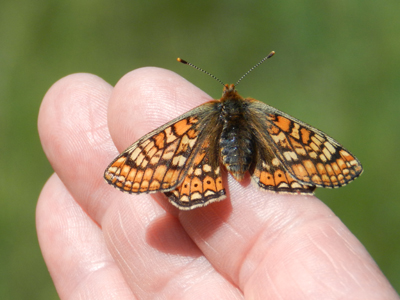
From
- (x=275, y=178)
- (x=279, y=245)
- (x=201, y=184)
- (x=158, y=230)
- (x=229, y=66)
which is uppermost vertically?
(x=229, y=66)

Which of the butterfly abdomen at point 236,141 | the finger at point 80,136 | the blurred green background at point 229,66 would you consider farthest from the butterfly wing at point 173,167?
the blurred green background at point 229,66

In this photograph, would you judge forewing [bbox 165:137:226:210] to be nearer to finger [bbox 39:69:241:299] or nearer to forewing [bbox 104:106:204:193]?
forewing [bbox 104:106:204:193]

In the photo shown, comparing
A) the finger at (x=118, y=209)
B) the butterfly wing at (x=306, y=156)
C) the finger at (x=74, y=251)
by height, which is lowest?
the finger at (x=74, y=251)

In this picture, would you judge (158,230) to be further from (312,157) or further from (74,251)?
(312,157)

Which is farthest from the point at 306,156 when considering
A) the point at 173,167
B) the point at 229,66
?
the point at 229,66

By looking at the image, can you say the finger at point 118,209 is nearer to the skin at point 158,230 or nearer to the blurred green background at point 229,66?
the skin at point 158,230

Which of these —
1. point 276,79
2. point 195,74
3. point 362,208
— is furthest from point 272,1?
point 362,208

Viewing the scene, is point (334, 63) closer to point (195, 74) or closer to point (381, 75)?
point (381, 75)
